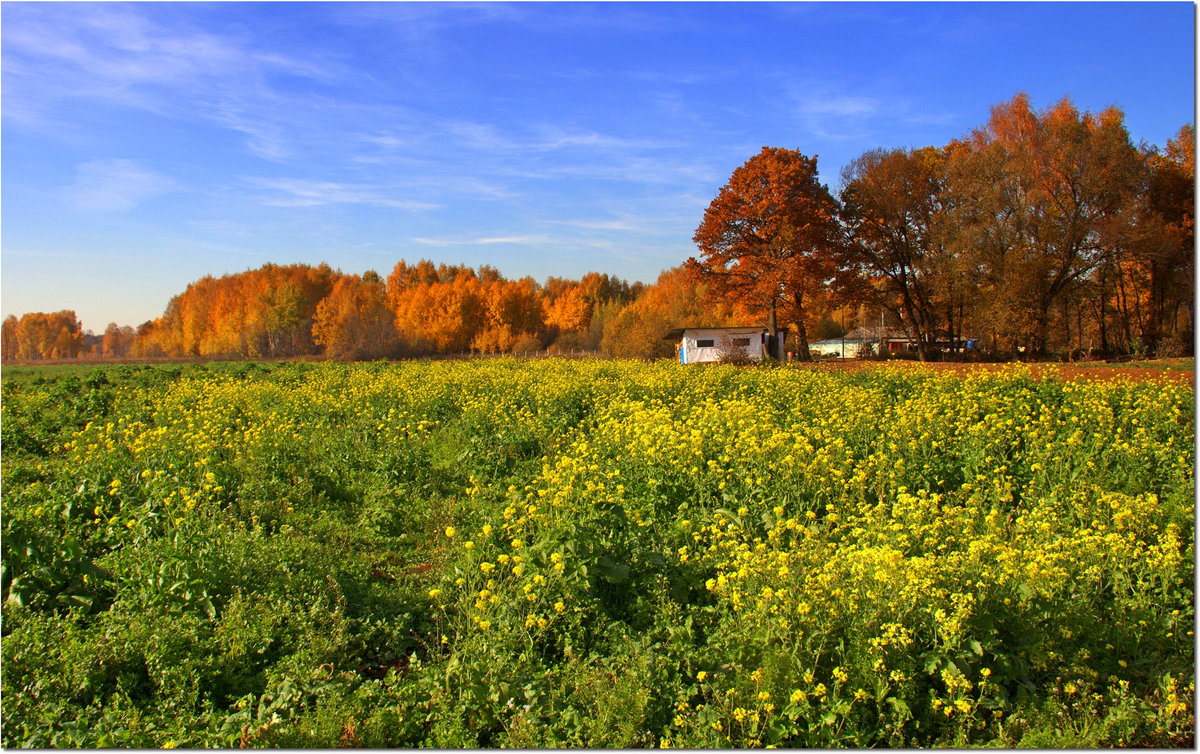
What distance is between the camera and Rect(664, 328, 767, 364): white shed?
3494 cm

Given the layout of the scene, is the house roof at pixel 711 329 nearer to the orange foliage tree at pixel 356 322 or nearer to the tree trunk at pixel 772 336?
the tree trunk at pixel 772 336

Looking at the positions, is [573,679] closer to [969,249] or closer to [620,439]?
[620,439]

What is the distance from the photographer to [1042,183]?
31.4m

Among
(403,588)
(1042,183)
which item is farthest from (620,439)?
(1042,183)

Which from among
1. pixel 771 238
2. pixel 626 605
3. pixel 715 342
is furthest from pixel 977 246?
pixel 626 605

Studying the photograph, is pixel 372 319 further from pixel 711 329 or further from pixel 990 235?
pixel 990 235

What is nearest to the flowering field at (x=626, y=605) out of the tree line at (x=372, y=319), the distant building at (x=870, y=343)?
the tree line at (x=372, y=319)

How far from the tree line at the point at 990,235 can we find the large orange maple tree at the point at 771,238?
7 centimetres

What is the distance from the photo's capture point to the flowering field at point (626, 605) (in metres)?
3.50

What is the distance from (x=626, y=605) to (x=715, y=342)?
31.9m

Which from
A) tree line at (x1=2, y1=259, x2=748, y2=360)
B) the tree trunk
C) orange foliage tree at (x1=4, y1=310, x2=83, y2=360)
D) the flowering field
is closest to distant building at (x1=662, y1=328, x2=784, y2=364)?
the tree trunk

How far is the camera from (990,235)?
31938mm

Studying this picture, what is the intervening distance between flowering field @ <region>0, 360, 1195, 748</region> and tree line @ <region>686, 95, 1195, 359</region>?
89.1 feet

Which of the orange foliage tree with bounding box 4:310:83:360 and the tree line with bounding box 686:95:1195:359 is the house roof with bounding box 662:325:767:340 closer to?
the tree line with bounding box 686:95:1195:359
